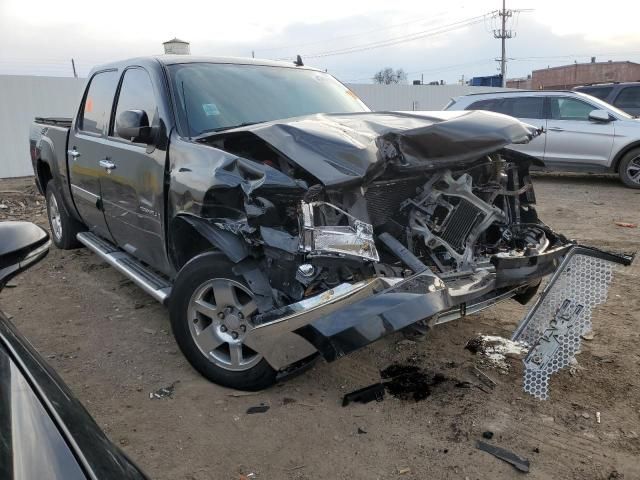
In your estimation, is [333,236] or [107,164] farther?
[107,164]

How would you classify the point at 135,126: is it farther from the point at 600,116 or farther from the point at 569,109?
the point at 569,109

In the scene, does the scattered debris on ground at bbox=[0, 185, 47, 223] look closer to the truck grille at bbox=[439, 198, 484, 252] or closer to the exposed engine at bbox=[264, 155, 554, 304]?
the exposed engine at bbox=[264, 155, 554, 304]

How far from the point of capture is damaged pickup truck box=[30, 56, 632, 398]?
281cm

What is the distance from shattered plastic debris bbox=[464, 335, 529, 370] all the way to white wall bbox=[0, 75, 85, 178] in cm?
1322

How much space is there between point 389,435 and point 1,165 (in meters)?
14.7

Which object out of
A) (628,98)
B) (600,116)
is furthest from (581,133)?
(628,98)

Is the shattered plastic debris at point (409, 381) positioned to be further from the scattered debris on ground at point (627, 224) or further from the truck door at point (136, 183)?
the scattered debris on ground at point (627, 224)

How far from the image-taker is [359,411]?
125 inches

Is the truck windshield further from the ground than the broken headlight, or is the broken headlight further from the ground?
the truck windshield

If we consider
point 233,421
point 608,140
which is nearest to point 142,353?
point 233,421

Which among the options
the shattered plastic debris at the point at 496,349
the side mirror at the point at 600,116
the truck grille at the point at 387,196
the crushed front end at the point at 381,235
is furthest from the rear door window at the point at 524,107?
the truck grille at the point at 387,196

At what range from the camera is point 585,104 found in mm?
10344

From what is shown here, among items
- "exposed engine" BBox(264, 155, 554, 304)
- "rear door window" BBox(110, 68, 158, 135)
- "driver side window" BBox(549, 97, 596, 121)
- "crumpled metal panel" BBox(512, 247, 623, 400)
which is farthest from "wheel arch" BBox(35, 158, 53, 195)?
"driver side window" BBox(549, 97, 596, 121)

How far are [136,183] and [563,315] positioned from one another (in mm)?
3084
